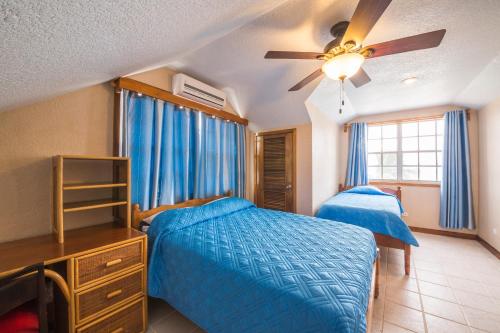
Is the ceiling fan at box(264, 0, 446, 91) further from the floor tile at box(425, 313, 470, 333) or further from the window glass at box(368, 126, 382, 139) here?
the window glass at box(368, 126, 382, 139)

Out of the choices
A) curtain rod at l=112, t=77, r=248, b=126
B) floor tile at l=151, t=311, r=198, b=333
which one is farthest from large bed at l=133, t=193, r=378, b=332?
curtain rod at l=112, t=77, r=248, b=126

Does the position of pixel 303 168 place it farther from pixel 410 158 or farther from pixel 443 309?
pixel 410 158

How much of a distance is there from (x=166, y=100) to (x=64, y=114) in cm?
90

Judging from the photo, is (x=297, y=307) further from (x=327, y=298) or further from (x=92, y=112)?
(x=92, y=112)

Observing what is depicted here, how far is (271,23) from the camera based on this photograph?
156cm

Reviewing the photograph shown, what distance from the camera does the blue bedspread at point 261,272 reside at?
3.10 ft

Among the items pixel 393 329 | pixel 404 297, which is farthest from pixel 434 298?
pixel 393 329

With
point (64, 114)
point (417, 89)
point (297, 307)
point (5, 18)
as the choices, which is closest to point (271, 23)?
point (5, 18)

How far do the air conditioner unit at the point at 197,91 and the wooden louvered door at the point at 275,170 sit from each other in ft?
3.97

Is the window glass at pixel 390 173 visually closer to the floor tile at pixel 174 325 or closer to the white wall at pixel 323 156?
the white wall at pixel 323 156

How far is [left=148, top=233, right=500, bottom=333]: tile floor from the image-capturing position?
158 centimetres

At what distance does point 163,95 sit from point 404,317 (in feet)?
10.3

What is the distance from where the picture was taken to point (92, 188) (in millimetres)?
1603

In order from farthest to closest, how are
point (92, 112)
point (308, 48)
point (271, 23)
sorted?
point (308, 48) < point (92, 112) < point (271, 23)
